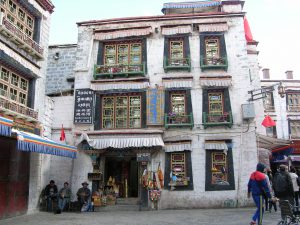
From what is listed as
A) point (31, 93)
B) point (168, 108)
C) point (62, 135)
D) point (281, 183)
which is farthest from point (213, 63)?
point (281, 183)

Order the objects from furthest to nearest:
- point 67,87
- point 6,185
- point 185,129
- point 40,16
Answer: point 67,87, point 185,129, point 40,16, point 6,185

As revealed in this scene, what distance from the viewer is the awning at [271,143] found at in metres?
17.3

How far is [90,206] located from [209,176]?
6.12 m

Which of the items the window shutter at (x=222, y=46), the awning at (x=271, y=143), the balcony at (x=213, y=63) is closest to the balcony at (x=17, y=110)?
the balcony at (x=213, y=63)

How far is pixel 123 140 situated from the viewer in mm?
16312

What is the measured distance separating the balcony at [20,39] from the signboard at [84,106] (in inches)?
130

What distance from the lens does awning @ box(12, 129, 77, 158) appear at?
11320 mm

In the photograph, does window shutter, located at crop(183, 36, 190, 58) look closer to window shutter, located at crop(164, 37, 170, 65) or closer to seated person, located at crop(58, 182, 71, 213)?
window shutter, located at crop(164, 37, 170, 65)

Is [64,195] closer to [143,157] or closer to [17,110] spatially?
[143,157]

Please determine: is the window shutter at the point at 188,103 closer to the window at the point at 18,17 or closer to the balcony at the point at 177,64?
the balcony at the point at 177,64

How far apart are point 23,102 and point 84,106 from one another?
12.3 ft

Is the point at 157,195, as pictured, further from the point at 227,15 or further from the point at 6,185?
the point at 227,15

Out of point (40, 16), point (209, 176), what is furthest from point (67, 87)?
point (209, 176)

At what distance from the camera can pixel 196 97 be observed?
1731 centimetres
